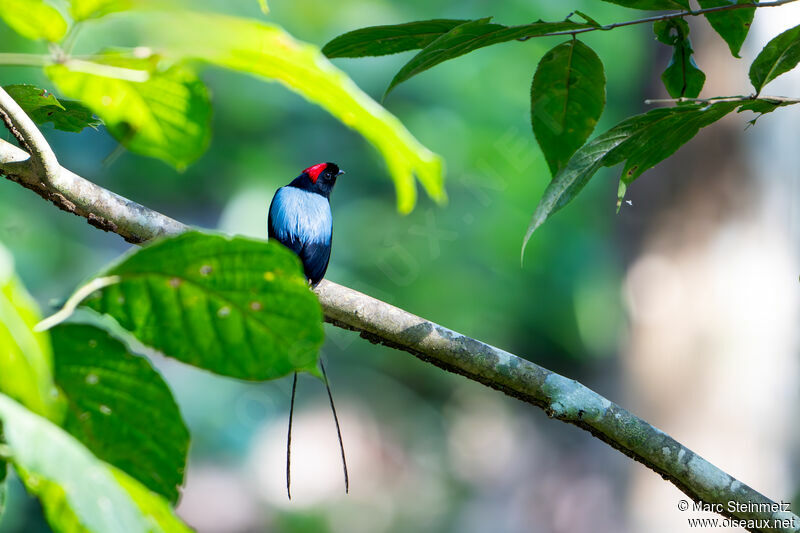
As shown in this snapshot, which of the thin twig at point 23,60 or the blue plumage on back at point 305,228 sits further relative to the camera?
the blue plumage on back at point 305,228

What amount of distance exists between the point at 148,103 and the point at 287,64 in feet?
0.56

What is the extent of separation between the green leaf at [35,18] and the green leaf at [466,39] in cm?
50

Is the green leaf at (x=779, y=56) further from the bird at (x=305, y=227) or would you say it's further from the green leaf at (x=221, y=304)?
the bird at (x=305, y=227)

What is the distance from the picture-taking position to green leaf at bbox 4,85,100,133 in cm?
86

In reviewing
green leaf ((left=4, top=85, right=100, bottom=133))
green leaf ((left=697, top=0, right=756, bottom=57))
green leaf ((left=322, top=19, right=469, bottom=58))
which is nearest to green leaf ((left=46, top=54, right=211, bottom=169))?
green leaf ((left=4, top=85, right=100, bottom=133))

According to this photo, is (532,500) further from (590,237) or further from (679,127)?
(679,127)

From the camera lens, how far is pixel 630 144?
3.24 ft

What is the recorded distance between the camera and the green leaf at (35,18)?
1.39 ft

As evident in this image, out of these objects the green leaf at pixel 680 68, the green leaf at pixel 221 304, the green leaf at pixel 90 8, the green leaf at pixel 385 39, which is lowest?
the green leaf at pixel 221 304

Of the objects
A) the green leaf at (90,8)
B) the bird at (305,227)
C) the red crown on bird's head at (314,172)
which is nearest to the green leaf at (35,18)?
the green leaf at (90,8)

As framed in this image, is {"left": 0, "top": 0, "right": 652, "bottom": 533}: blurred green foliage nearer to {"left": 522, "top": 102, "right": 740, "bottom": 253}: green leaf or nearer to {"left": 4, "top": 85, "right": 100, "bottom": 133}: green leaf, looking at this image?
{"left": 522, "top": 102, "right": 740, "bottom": 253}: green leaf

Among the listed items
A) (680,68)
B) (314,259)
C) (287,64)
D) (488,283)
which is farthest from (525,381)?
(488,283)

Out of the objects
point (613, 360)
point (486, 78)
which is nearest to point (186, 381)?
point (613, 360)

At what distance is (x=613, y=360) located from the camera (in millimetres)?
5699
